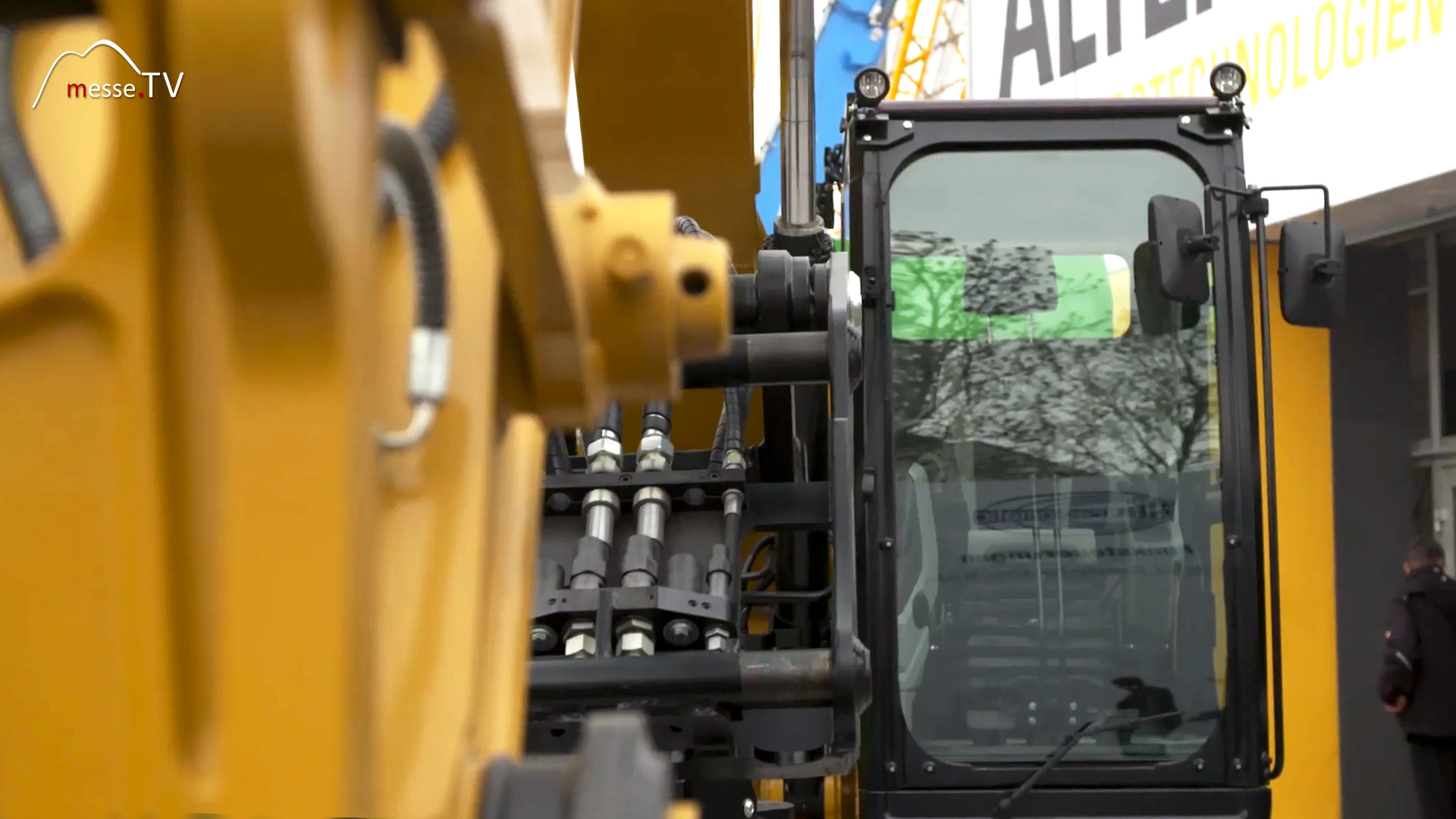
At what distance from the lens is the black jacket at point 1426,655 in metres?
7.72

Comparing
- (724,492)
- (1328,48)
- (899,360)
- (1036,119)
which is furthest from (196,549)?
(1328,48)

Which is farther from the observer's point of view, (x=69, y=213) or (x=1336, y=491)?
(x=1336, y=491)

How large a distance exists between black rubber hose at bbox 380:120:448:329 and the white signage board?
6979 millimetres

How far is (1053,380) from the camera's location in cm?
395

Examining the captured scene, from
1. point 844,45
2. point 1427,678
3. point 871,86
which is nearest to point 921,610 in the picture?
point 871,86

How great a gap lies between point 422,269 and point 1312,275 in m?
3.16

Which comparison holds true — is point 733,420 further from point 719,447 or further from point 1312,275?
point 1312,275

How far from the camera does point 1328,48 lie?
782 centimetres

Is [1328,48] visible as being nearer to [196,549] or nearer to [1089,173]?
[1089,173]

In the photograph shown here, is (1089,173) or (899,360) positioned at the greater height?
(1089,173)

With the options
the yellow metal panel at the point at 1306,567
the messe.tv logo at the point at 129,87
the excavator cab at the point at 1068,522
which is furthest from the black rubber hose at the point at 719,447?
the yellow metal panel at the point at 1306,567

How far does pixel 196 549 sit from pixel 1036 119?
358 cm

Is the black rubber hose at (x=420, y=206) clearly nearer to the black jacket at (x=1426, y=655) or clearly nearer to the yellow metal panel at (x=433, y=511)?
the yellow metal panel at (x=433, y=511)

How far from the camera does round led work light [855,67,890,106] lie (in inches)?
158
